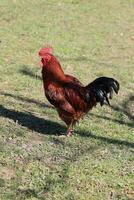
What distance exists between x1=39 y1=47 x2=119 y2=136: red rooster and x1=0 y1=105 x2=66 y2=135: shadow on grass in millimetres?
361

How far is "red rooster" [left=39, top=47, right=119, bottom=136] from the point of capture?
6.79m

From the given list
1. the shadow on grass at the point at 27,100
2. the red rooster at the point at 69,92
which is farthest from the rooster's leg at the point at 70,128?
the shadow on grass at the point at 27,100

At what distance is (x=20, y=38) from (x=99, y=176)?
602 cm

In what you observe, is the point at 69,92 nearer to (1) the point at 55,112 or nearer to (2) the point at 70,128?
(2) the point at 70,128

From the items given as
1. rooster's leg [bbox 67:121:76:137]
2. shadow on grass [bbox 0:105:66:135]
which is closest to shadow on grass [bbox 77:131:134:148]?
rooster's leg [bbox 67:121:76:137]

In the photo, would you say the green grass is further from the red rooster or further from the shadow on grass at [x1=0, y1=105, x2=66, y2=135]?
the red rooster

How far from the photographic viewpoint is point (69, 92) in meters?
6.89

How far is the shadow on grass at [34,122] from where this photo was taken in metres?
7.22

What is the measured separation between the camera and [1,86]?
8875 millimetres

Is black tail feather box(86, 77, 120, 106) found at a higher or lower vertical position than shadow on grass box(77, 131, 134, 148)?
Answer: higher

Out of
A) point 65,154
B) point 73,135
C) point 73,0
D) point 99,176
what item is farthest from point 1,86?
point 73,0

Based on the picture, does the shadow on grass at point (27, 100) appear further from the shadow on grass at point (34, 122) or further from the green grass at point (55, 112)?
the shadow on grass at point (34, 122)

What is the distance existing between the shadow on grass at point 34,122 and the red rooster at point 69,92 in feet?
1.18

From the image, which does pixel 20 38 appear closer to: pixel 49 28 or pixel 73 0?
pixel 49 28
